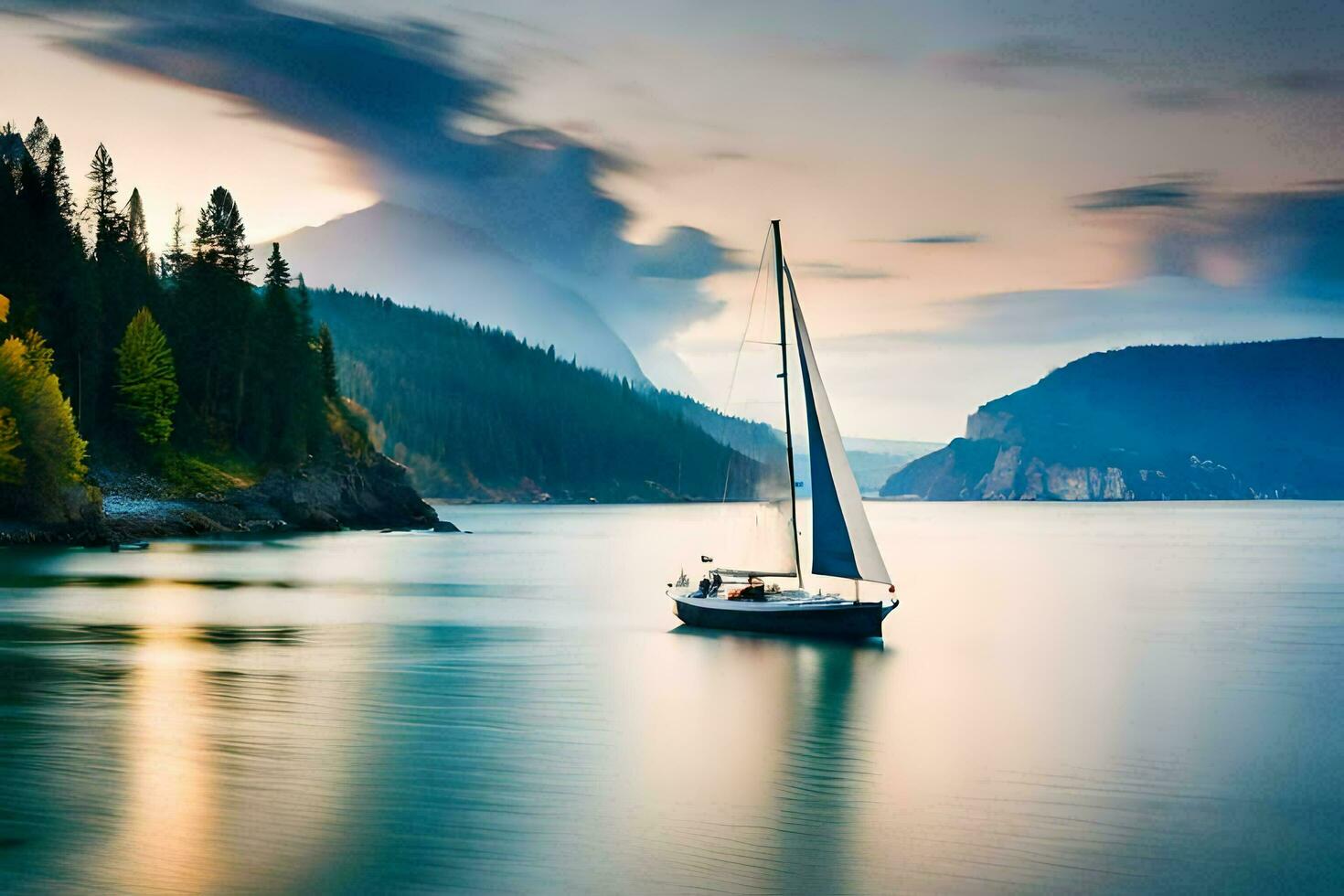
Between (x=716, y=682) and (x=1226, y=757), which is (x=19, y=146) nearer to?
(x=716, y=682)

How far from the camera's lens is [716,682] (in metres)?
38.3

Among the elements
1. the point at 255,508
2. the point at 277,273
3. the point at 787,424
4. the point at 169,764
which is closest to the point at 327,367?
the point at 277,273

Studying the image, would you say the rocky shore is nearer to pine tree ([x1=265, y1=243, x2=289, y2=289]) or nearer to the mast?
pine tree ([x1=265, y1=243, x2=289, y2=289])

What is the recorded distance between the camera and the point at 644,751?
92.4 ft

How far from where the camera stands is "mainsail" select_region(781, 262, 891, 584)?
43625 millimetres

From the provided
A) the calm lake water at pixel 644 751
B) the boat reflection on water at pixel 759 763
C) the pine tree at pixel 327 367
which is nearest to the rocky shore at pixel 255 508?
the pine tree at pixel 327 367

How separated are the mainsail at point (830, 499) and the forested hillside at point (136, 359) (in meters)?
66.1

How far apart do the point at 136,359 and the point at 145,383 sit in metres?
2.47

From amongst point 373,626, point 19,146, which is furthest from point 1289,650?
point 19,146

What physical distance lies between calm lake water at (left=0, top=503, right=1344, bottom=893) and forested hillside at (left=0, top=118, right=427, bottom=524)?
1279 inches

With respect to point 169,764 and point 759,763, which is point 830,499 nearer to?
point 759,763

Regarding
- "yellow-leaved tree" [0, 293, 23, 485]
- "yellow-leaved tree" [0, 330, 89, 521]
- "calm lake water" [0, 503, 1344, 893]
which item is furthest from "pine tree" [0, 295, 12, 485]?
"calm lake water" [0, 503, 1344, 893]

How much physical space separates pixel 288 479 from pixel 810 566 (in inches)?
3874

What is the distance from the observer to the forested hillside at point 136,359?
90.8 metres
